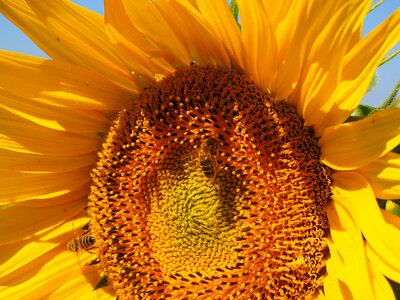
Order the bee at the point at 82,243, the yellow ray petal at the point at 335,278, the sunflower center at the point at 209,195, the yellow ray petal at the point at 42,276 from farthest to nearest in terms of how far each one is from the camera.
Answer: the yellow ray petal at the point at 42,276, the bee at the point at 82,243, the sunflower center at the point at 209,195, the yellow ray petal at the point at 335,278

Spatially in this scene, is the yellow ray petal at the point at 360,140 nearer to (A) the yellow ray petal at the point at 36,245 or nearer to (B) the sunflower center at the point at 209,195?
(B) the sunflower center at the point at 209,195

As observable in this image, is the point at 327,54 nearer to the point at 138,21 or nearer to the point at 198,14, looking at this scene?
the point at 198,14

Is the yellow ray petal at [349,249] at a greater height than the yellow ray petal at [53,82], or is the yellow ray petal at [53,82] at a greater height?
the yellow ray petal at [53,82]

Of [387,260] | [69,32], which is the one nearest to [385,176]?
[387,260]

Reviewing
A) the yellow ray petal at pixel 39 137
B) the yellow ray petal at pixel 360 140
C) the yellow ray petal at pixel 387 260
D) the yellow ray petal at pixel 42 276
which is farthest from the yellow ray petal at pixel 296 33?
the yellow ray petal at pixel 42 276

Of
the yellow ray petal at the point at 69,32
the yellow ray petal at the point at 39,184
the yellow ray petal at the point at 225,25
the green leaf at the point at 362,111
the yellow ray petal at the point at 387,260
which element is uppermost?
the yellow ray petal at the point at 69,32

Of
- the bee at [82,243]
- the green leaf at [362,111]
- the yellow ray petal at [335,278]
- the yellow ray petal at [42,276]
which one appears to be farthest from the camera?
the yellow ray petal at [42,276]

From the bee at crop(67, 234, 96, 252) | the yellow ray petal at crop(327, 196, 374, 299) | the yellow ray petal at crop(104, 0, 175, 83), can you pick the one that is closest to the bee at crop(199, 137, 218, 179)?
the yellow ray petal at crop(104, 0, 175, 83)

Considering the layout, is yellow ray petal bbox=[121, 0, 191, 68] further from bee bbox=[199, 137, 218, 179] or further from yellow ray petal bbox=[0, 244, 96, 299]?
yellow ray petal bbox=[0, 244, 96, 299]

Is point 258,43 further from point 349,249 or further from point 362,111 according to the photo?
point 349,249
